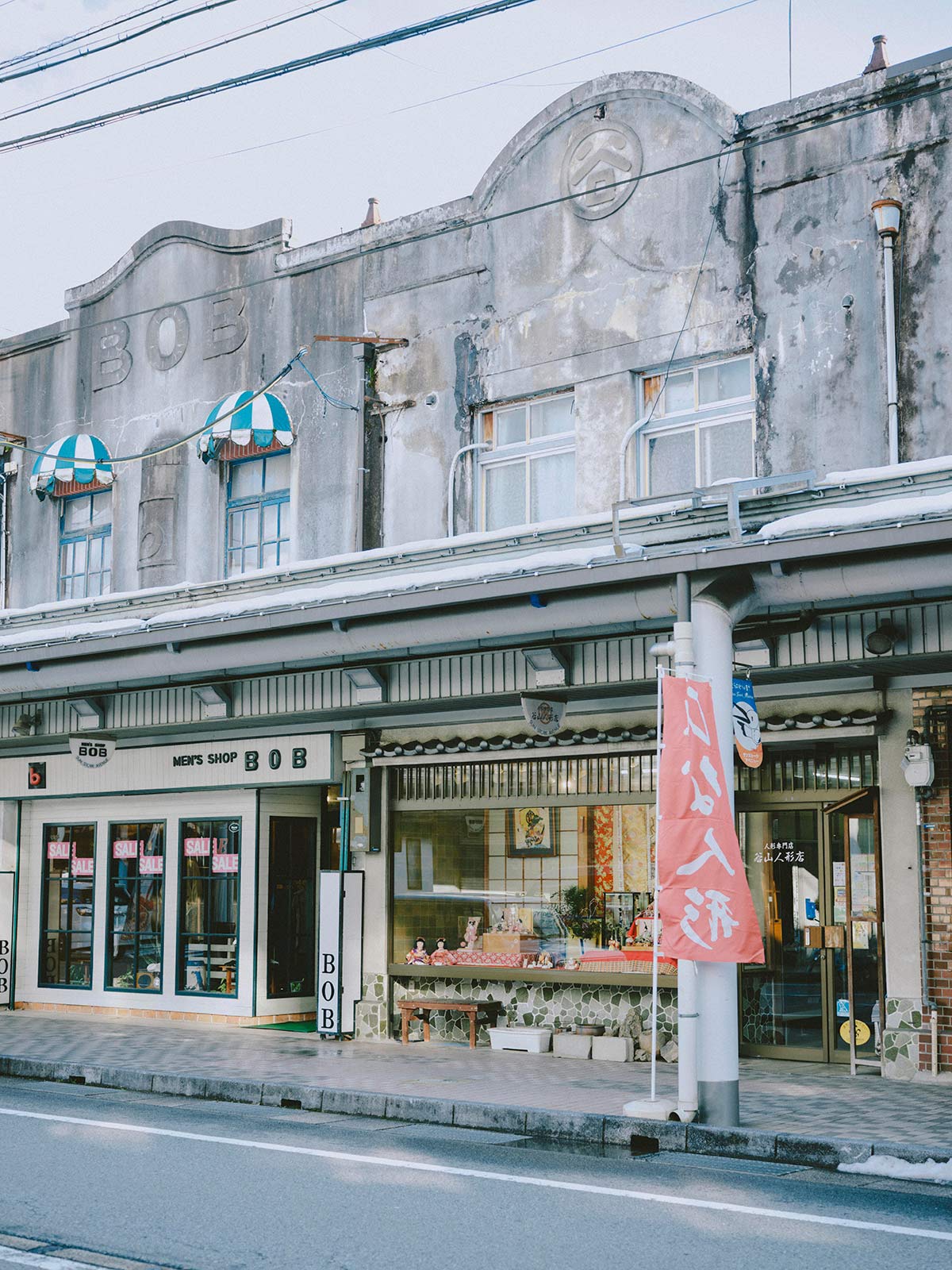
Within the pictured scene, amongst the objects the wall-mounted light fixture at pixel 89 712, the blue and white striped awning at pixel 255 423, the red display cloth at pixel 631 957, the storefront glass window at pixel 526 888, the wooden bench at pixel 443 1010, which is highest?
the blue and white striped awning at pixel 255 423

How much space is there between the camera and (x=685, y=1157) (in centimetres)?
982

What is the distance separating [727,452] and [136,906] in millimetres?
9732

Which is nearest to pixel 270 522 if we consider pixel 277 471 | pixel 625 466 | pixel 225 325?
pixel 277 471

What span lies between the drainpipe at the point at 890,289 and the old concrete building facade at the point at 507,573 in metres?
0.07

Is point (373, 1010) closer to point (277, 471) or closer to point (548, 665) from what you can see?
point (548, 665)

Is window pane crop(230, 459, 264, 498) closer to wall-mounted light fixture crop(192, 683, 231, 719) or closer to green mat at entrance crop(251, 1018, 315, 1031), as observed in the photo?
wall-mounted light fixture crop(192, 683, 231, 719)

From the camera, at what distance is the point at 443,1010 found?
15852 millimetres

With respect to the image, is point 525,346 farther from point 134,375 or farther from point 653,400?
point 134,375

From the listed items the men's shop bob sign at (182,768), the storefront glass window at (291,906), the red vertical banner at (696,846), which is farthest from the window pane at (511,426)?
the red vertical banner at (696,846)

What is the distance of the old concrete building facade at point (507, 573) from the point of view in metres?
12.7

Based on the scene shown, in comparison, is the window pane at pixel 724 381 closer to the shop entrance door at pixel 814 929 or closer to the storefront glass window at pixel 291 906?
the shop entrance door at pixel 814 929

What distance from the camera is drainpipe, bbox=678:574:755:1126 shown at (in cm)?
1028

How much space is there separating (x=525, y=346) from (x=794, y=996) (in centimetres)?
715

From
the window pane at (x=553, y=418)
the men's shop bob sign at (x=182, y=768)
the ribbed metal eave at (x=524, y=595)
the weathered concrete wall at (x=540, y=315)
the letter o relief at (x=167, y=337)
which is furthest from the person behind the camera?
the letter o relief at (x=167, y=337)
